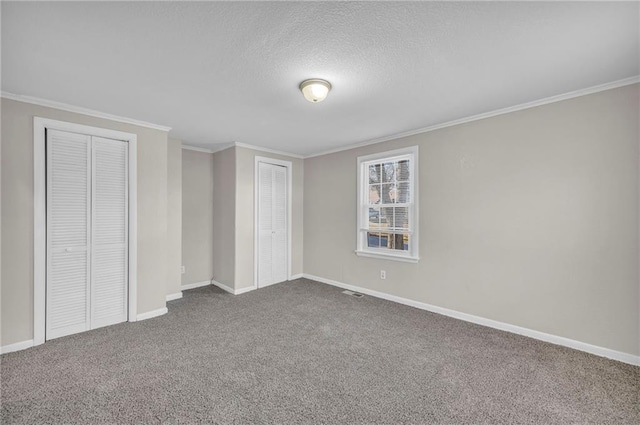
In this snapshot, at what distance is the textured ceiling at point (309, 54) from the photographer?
1555 mm

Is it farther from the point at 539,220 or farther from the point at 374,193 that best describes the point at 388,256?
the point at 539,220

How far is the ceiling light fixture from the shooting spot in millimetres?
2266

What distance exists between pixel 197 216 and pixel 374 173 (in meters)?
2.97

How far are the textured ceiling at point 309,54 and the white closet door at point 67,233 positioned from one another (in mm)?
498

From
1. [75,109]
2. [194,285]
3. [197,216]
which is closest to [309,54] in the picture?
[75,109]

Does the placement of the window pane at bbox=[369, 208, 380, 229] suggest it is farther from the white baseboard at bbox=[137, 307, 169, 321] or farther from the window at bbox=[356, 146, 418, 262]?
the white baseboard at bbox=[137, 307, 169, 321]

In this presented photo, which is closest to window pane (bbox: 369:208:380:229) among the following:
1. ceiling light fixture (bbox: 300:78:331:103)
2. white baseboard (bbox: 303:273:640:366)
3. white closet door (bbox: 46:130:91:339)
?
white baseboard (bbox: 303:273:640:366)

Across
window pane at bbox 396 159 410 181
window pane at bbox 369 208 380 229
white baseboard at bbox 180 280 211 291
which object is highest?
window pane at bbox 396 159 410 181

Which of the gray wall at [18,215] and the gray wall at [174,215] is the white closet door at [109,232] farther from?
the gray wall at [174,215]

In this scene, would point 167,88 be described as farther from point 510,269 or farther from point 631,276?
point 631,276

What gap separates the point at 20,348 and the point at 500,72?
15.8 feet

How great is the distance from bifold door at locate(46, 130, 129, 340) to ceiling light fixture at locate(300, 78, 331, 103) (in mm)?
2316

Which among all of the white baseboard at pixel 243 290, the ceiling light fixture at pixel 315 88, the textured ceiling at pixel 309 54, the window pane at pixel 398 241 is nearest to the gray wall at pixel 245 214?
the white baseboard at pixel 243 290

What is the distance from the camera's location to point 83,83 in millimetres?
2357
